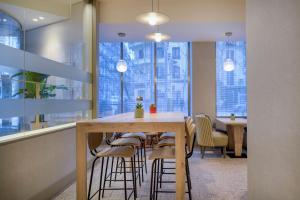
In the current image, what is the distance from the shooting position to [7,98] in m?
2.07

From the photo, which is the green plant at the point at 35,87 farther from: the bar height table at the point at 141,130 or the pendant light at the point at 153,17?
the pendant light at the point at 153,17

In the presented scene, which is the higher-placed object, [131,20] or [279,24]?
[131,20]

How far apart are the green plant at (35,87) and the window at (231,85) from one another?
4589mm

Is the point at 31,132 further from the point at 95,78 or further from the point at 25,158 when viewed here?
the point at 95,78

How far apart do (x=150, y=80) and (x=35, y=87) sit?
4.29 m

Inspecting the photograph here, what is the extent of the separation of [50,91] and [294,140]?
2554 mm

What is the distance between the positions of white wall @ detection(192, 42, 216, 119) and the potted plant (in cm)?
409

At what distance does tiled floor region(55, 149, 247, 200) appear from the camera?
2.82 m

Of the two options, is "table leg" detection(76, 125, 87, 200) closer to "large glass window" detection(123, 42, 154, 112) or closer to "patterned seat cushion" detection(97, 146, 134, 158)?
"patterned seat cushion" detection(97, 146, 134, 158)

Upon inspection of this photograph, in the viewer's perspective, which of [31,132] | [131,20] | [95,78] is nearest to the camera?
[31,132]

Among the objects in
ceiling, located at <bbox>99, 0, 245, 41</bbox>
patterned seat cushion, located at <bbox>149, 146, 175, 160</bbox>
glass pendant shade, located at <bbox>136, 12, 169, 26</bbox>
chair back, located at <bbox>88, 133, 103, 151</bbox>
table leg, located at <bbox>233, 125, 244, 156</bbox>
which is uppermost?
ceiling, located at <bbox>99, 0, 245, 41</bbox>

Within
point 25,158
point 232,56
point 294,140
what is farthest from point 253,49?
point 232,56

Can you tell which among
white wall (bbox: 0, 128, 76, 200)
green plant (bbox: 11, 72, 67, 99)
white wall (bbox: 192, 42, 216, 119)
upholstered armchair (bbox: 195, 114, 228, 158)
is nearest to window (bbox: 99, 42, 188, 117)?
white wall (bbox: 192, 42, 216, 119)

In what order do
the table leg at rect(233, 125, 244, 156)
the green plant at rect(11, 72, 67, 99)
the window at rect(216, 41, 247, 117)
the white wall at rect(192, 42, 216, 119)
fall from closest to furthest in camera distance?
the green plant at rect(11, 72, 67, 99), the table leg at rect(233, 125, 244, 156), the white wall at rect(192, 42, 216, 119), the window at rect(216, 41, 247, 117)
